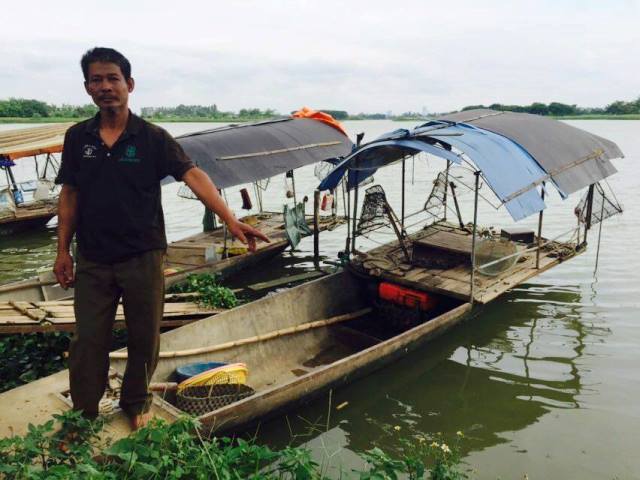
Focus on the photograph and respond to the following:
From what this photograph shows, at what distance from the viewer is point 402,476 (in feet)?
14.4

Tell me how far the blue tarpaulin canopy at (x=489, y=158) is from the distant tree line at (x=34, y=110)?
3435cm

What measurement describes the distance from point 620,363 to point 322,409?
153 inches

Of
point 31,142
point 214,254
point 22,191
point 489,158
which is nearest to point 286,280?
point 214,254

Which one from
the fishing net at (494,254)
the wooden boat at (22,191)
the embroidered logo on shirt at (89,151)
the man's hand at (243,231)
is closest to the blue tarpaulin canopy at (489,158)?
the fishing net at (494,254)

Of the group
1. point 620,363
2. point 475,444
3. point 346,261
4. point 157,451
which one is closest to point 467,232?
point 346,261

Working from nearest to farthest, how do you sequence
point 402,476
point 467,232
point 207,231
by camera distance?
point 402,476 → point 467,232 → point 207,231

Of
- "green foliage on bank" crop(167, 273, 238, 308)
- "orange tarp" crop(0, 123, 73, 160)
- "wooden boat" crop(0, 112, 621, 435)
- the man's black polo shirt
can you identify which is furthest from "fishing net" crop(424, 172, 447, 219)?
"orange tarp" crop(0, 123, 73, 160)

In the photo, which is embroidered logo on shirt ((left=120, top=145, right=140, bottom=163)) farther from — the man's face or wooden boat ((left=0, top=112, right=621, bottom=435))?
wooden boat ((left=0, top=112, right=621, bottom=435))

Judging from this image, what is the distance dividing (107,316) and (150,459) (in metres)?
0.88

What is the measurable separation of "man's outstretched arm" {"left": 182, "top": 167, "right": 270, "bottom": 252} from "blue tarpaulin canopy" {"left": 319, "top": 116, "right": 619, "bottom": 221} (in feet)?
12.3

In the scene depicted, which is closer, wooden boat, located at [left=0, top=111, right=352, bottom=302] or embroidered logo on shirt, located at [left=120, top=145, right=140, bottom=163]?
embroidered logo on shirt, located at [left=120, top=145, right=140, bottom=163]

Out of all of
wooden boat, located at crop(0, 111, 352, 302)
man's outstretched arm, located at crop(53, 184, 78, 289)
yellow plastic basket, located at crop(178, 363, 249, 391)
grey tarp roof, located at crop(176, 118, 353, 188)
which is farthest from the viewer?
grey tarp roof, located at crop(176, 118, 353, 188)

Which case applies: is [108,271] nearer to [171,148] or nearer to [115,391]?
[171,148]

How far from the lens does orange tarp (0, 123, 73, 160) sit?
1181 cm
